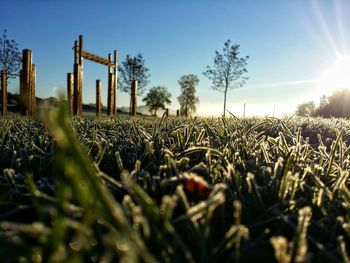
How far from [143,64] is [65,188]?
4893 cm

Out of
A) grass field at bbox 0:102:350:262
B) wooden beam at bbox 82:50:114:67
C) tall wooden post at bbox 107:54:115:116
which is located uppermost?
wooden beam at bbox 82:50:114:67

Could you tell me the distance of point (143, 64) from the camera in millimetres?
48344

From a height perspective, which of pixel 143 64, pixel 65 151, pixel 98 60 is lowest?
pixel 65 151

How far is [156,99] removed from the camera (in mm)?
71375

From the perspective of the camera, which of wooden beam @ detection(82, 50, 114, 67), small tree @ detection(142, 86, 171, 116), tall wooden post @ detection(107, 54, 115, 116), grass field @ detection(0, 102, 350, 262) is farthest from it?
small tree @ detection(142, 86, 171, 116)

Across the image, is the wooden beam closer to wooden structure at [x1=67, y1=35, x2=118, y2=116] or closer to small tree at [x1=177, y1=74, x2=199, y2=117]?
wooden structure at [x1=67, y1=35, x2=118, y2=116]

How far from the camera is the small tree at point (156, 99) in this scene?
7056 cm

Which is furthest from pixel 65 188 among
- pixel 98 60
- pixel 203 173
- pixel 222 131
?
pixel 98 60

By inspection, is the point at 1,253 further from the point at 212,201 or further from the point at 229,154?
the point at 229,154

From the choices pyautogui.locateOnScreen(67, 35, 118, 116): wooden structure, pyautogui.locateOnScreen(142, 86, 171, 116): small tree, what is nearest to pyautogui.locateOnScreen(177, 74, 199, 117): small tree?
pyautogui.locateOnScreen(142, 86, 171, 116): small tree

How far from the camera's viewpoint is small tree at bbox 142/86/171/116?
70.6 m

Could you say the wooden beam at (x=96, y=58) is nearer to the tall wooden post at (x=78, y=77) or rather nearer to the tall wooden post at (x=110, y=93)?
the tall wooden post at (x=78, y=77)

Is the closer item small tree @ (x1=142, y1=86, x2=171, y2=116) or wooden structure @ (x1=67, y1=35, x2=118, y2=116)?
wooden structure @ (x1=67, y1=35, x2=118, y2=116)

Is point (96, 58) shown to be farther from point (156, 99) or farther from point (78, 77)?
point (156, 99)
